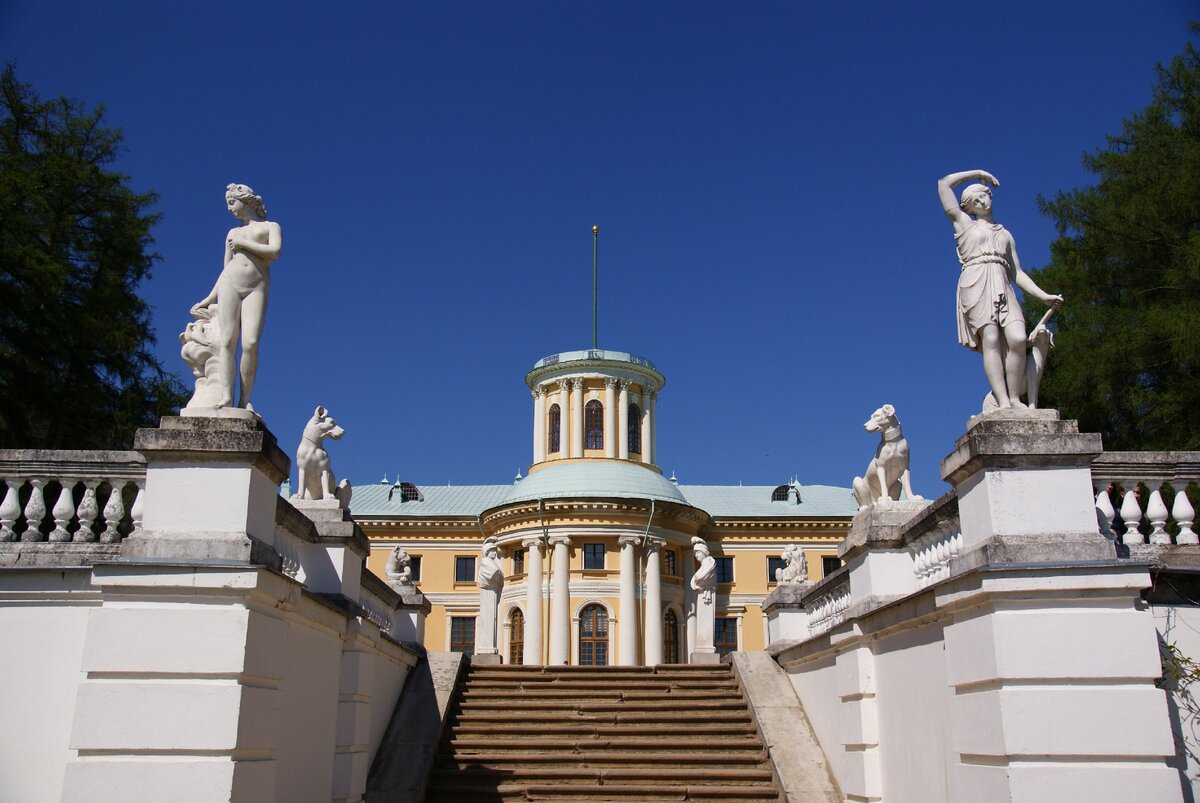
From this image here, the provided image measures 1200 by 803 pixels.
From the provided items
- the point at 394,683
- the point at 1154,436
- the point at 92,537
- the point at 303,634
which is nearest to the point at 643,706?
the point at 394,683

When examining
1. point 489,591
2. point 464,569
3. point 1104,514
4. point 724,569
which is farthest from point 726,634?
point 1104,514

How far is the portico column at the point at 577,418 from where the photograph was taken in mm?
46188

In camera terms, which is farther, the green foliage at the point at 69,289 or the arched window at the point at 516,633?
the arched window at the point at 516,633

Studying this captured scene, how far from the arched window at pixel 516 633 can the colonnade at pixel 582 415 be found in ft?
28.2

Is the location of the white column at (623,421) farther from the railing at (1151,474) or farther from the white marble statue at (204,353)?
the white marble statue at (204,353)

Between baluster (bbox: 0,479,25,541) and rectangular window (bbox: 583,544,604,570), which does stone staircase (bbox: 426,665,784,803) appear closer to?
baluster (bbox: 0,479,25,541)

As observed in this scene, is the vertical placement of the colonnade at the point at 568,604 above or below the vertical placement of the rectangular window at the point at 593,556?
below

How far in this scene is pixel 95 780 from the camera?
606 cm

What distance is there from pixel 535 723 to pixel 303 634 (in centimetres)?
564

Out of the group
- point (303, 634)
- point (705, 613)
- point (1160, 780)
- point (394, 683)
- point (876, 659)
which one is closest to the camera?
point (1160, 780)

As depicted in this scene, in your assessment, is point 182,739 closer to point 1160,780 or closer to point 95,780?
point 95,780

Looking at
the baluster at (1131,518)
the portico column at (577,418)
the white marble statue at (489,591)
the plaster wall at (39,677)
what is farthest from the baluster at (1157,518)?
the portico column at (577,418)

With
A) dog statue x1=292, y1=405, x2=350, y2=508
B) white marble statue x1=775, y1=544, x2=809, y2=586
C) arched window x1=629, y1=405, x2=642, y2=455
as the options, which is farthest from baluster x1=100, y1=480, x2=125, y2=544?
arched window x1=629, y1=405, x2=642, y2=455

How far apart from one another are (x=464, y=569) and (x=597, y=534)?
348 inches
